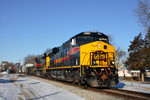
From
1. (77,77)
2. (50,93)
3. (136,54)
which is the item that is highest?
(136,54)

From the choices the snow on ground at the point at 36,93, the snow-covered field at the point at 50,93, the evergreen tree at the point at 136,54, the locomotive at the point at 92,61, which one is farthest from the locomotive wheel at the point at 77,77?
the evergreen tree at the point at 136,54

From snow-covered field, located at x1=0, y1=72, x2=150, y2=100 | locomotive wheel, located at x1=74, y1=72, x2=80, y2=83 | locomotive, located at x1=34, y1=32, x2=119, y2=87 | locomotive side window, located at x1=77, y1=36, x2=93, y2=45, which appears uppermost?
locomotive side window, located at x1=77, y1=36, x2=93, y2=45

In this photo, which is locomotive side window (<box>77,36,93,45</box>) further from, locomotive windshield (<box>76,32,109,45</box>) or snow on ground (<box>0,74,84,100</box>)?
snow on ground (<box>0,74,84,100</box>)

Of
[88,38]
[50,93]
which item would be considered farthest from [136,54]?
[50,93]

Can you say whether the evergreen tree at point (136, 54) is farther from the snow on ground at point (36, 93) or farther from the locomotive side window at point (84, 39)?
the snow on ground at point (36, 93)

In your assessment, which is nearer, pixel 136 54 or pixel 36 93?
pixel 36 93

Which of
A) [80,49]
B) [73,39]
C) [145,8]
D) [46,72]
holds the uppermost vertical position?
[145,8]

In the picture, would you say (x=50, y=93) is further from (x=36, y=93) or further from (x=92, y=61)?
(x=92, y=61)

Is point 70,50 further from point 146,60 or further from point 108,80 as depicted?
point 146,60

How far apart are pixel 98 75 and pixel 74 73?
2.86m

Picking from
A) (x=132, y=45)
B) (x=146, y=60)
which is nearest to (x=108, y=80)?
(x=146, y=60)

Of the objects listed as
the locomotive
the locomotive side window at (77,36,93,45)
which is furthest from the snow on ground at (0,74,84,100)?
the locomotive side window at (77,36,93,45)

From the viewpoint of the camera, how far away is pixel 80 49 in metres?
13.5

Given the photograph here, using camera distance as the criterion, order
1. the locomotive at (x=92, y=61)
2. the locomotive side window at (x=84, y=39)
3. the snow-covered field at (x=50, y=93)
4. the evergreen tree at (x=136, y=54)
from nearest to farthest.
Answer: the snow-covered field at (x=50, y=93)
the locomotive at (x=92, y=61)
the locomotive side window at (x=84, y=39)
the evergreen tree at (x=136, y=54)
